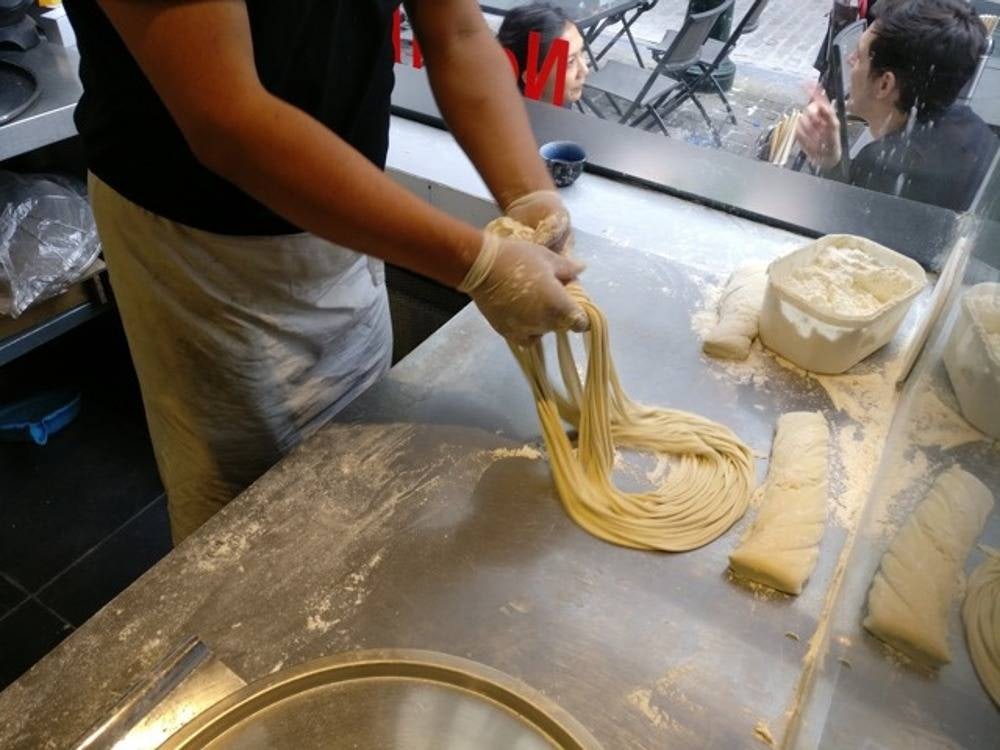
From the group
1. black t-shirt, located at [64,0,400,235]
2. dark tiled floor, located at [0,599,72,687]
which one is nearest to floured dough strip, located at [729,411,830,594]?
black t-shirt, located at [64,0,400,235]

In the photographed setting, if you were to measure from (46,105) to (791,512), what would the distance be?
76.4 inches

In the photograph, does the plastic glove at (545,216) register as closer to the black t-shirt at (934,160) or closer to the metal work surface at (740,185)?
the metal work surface at (740,185)

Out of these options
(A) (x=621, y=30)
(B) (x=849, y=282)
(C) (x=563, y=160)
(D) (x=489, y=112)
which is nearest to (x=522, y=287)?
(D) (x=489, y=112)

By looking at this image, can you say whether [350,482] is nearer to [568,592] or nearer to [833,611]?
[568,592]

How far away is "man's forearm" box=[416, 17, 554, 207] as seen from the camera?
1414 millimetres

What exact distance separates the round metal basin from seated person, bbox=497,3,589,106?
6.47ft

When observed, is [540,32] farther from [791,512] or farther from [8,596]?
[8,596]

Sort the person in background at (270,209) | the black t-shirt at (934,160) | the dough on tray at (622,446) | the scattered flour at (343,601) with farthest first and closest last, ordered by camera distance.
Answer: the black t-shirt at (934,160)
the dough on tray at (622,446)
the scattered flour at (343,601)
the person in background at (270,209)

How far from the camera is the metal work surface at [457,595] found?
1.03 meters

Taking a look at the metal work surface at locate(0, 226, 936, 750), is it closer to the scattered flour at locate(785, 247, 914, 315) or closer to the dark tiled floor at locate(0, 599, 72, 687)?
the scattered flour at locate(785, 247, 914, 315)

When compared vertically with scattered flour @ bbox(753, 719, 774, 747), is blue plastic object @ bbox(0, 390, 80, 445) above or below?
below

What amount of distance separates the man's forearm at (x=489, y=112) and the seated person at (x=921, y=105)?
4.69 feet

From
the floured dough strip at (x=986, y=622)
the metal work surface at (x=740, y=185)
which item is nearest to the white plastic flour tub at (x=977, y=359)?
the floured dough strip at (x=986, y=622)

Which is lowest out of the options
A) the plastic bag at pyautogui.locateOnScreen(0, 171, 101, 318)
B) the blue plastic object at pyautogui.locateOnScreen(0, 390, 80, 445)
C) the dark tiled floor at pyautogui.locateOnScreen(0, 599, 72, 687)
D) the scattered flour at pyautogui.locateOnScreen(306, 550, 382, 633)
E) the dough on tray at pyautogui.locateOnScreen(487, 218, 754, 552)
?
the dark tiled floor at pyautogui.locateOnScreen(0, 599, 72, 687)
